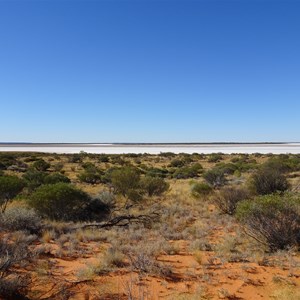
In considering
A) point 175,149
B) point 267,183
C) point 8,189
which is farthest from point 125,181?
point 175,149

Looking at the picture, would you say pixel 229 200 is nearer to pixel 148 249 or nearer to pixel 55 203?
pixel 148 249

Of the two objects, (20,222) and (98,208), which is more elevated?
(20,222)

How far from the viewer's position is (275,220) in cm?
862

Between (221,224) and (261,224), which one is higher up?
(261,224)

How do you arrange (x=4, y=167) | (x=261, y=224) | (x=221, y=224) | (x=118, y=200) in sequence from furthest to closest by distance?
(x=4, y=167), (x=118, y=200), (x=221, y=224), (x=261, y=224)

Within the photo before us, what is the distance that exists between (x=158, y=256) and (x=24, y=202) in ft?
26.6

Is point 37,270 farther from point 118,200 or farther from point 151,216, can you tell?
point 118,200

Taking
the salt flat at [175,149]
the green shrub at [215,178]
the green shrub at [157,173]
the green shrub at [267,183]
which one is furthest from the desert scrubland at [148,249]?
the salt flat at [175,149]

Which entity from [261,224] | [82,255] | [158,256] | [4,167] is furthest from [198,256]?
[4,167]

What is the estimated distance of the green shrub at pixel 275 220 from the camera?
27.4 feet

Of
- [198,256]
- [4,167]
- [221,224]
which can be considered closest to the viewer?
[198,256]

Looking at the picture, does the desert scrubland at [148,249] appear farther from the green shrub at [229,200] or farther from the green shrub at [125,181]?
the green shrub at [125,181]

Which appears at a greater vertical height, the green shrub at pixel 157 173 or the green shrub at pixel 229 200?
the green shrub at pixel 229 200

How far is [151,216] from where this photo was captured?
12.8 metres
